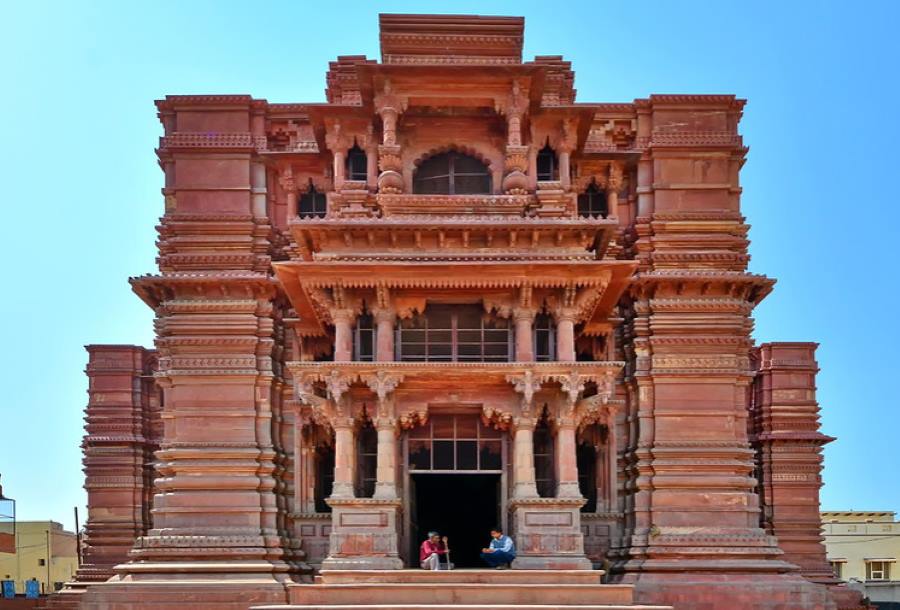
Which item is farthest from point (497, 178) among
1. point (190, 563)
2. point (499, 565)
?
point (190, 563)

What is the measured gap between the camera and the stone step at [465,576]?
73.6 ft

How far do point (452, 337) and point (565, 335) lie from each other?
2.65 m

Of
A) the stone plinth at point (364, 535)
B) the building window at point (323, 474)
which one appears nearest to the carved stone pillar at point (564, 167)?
the building window at point (323, 474)

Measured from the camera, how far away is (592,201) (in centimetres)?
2945

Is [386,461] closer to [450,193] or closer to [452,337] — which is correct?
[452,337]

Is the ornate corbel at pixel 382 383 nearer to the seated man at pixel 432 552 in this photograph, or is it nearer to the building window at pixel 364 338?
the building window at pixel 364 338

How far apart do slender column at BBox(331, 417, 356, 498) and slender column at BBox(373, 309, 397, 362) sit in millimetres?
1574

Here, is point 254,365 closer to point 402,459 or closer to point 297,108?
point 402,459

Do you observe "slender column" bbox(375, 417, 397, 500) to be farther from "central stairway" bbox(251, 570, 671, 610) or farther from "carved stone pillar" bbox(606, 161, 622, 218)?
"carved stone pillar" bbox(606, 161, 622, 218)

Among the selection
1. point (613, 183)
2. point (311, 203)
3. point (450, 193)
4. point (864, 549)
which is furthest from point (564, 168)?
point (864, 549)

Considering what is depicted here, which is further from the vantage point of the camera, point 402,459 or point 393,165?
point 393,165

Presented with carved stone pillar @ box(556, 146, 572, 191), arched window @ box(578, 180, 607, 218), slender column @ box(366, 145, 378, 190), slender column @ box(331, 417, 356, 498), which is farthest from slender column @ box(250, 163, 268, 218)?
Answer: arched window @ box(578, 180, 607, 218)

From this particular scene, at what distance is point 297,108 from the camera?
29.2 m

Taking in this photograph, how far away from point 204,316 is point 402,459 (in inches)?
268
